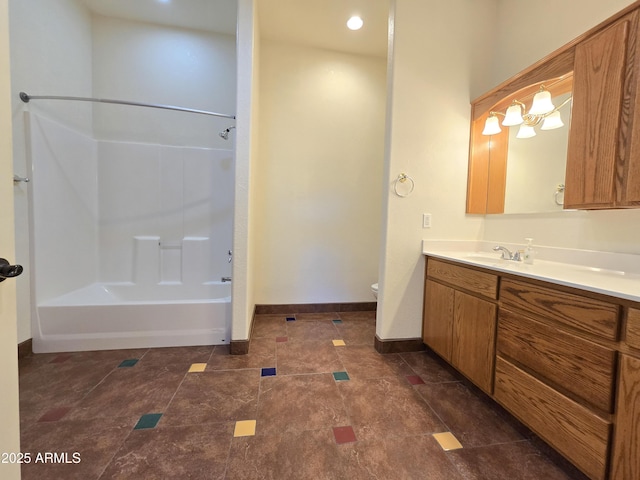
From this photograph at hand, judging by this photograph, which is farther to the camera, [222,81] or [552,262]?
[222,81]

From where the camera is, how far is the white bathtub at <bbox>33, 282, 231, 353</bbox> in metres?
1.87

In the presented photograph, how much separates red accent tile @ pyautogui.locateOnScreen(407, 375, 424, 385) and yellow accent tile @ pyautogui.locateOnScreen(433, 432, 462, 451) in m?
0.40

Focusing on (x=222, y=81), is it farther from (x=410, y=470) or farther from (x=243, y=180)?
(x=410, y=470)

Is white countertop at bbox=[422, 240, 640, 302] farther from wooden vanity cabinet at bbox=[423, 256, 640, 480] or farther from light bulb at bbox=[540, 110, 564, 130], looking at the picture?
light bulb at bbox=[540, 110, 564, 130]

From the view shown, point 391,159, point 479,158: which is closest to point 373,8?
point 391,159

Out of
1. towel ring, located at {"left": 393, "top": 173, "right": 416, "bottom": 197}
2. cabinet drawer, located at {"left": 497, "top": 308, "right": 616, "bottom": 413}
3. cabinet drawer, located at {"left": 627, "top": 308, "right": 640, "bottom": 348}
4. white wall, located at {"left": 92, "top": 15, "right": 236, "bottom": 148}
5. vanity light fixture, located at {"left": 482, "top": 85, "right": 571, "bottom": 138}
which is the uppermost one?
white wall, located at {"left": 92, "top": 15, "right": 236, "bottom": 148}

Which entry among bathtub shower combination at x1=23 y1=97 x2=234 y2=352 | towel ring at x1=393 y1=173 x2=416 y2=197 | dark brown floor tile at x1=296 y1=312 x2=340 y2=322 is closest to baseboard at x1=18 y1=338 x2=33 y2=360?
bathtub shower combination at x1=23 y1=97 x2=234 y2=352

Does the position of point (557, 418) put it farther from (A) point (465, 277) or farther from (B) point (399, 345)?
(B) point (399, 345)

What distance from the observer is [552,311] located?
1.07 metres

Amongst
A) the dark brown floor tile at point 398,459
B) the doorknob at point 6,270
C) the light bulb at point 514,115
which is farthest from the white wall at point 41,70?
the light bulb at point 514,115

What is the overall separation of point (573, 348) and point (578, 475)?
57 centimetres

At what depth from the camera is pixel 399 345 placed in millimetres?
2047

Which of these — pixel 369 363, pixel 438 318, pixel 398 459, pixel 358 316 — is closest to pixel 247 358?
pixel 369 363

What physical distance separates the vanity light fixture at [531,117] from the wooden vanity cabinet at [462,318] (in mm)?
1119
